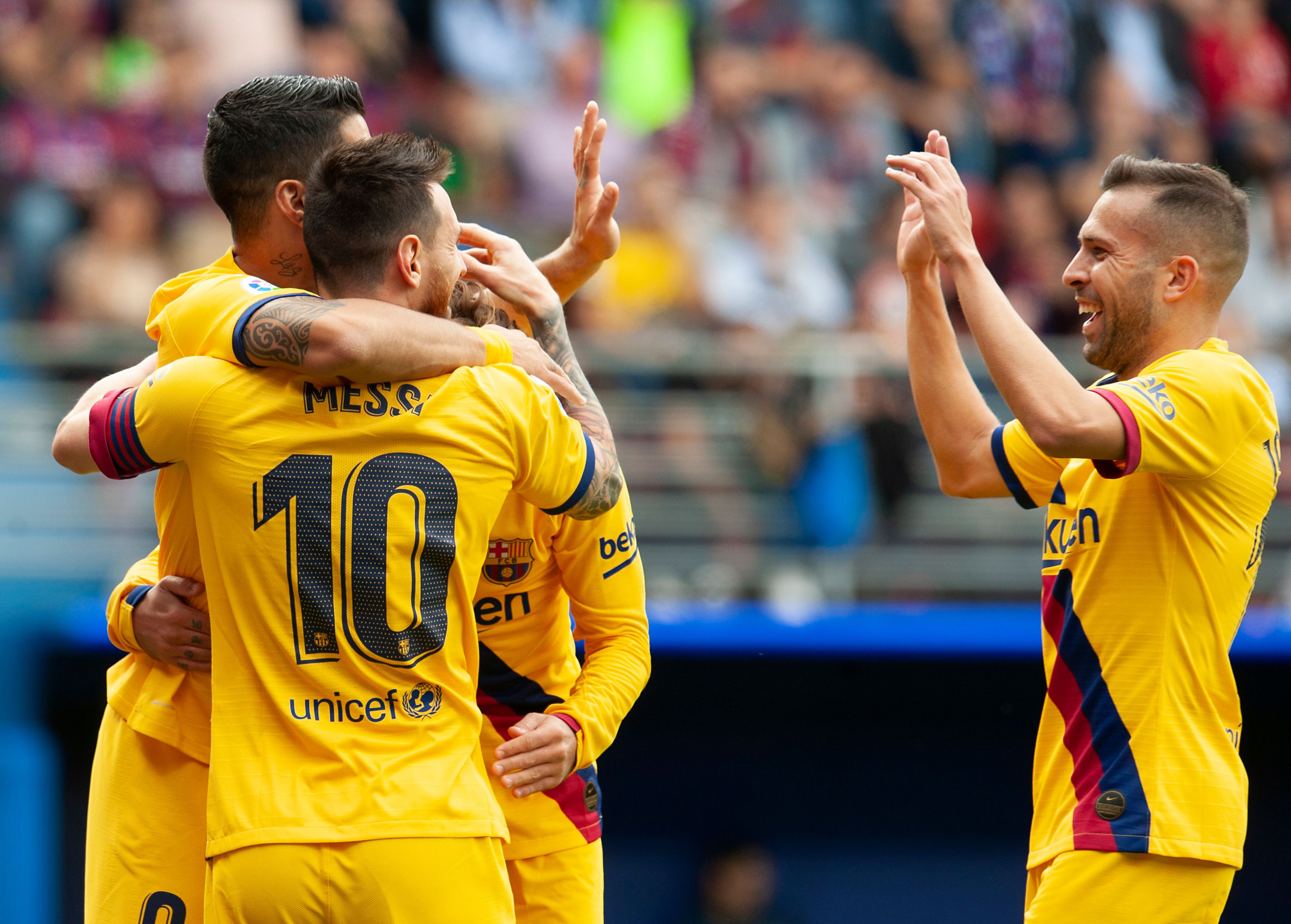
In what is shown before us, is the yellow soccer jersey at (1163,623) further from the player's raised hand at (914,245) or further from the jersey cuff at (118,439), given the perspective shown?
the jersey cuff at (118,439)

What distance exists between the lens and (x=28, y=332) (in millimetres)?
7762

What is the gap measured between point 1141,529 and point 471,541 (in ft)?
5.01

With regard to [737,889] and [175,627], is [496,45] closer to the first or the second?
[737,889]

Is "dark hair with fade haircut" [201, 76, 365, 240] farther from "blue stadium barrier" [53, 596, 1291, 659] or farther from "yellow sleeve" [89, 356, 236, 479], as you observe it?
"blue stadium barrier" [53, 596, 1291, 659]

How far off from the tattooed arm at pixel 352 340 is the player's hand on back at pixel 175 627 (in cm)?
61

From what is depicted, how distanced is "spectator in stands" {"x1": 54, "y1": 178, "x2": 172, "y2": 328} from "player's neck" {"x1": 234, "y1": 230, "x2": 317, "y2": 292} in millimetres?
5232

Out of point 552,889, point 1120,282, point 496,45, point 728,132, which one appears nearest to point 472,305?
point 552,889

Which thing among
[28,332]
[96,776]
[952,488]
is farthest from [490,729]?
[28,332]

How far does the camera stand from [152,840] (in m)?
3.07

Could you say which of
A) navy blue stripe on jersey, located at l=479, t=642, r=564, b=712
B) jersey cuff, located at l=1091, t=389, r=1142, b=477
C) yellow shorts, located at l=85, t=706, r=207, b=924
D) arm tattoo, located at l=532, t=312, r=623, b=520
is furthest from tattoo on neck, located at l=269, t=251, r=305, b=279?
jersey cuff, located at l=1091, t=389, r=1142, b=477

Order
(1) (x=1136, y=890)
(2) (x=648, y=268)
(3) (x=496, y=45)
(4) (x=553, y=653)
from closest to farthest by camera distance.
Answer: (1) (x=1136, y=890), (4) (x=553, y=653), (2) (x=648, y=268), (3) (x=496, y=45)

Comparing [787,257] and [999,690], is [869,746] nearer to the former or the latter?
[999,690]

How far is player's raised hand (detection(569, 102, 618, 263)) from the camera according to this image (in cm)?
371

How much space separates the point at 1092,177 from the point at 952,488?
7.06m
